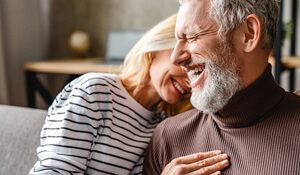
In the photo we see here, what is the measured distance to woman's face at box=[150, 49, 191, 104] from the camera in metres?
1.28

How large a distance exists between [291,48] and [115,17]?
1.39 metres

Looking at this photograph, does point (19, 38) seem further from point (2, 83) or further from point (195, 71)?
point (195, 71)

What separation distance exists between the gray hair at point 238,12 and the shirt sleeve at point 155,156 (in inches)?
16.6

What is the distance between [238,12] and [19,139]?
35.9 inches

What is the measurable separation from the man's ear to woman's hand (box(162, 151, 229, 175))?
12.3 inches

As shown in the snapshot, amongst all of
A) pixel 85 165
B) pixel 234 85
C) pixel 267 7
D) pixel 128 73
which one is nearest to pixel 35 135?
pixel 85 165

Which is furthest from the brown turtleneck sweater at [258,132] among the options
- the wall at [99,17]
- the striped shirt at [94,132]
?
the wall at [99,17]

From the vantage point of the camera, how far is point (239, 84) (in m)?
1.03

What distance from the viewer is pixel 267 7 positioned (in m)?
1.00

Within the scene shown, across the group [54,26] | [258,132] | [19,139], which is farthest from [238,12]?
[54,26]

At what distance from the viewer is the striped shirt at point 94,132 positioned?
1.15m

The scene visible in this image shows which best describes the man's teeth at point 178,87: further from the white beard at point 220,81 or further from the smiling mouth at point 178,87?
the white beard at point 220,81

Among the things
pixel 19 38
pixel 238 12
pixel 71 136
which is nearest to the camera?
pixel 238 12

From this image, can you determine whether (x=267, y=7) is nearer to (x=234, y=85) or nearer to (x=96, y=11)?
(x=234, y=85)
